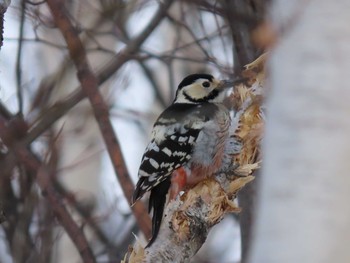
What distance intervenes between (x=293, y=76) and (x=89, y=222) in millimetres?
3478

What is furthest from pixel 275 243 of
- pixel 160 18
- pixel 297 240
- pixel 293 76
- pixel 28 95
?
pixel 28 95

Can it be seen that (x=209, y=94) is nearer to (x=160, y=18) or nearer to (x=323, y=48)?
(x=160, y=18)

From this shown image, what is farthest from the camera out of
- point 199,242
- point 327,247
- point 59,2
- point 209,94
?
point 209,94

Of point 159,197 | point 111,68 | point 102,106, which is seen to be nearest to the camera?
point 159,197

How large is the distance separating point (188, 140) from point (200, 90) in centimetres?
43

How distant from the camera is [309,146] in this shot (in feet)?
4.11

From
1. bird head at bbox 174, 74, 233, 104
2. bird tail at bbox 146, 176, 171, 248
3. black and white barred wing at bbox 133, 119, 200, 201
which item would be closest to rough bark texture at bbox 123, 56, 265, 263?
bird tail at bbox 146, 176, 171, 248

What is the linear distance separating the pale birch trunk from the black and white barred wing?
2266mm

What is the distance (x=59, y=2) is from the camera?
3.83 m

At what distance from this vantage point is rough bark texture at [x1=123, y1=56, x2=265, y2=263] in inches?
103

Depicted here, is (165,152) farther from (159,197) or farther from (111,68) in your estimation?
(111,68)

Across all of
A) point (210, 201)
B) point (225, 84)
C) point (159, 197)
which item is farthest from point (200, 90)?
point (210, 201)

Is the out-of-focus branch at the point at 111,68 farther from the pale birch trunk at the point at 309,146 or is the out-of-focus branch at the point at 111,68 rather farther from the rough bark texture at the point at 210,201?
the pale birch trunk at the point at 309,146

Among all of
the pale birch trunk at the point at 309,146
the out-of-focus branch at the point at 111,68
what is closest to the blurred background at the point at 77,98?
the out-of-focus branch at the point at 111,68
